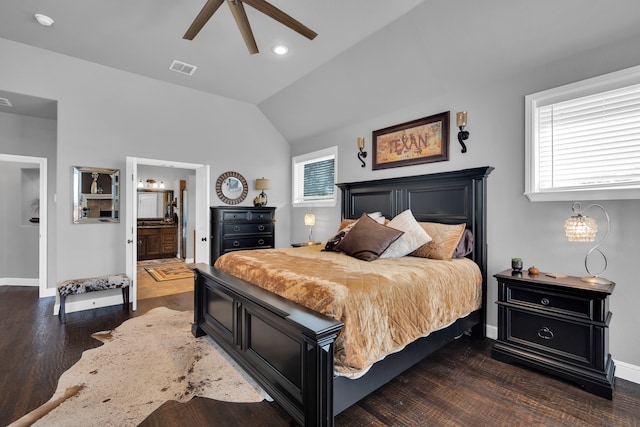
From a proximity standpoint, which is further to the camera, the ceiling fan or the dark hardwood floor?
the ceiling fan

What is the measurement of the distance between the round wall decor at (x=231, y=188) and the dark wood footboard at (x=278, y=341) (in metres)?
2.61

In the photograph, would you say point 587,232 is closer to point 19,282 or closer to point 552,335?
point 552,335

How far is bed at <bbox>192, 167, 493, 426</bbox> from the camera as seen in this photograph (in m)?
1.49

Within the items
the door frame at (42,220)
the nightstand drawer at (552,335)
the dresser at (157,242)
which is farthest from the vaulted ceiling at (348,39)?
the dresser at (157,242)

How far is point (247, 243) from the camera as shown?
202 inches

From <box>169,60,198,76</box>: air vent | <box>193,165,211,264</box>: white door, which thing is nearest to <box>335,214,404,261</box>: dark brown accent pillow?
<box>193,165,211,264</box>: white door

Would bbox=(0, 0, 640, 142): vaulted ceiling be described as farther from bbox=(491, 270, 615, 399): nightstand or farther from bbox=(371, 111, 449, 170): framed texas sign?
bbox=(491, 270, 615, 399): nightstand

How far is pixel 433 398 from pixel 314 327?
1260 millimetres

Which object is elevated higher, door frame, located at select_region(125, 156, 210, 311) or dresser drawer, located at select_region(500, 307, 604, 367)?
door frame, located at select_region(125, 156, 210, 311)

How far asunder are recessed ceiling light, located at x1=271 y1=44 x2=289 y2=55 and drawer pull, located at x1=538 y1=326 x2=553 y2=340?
12.7ft

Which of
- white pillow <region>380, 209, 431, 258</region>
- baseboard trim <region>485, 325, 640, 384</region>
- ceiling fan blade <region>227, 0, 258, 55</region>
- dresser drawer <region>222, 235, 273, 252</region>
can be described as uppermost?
ceiling fan blade <region>227, 0, 258, 55</region>

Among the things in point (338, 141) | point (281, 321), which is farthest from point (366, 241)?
point (338, 141)

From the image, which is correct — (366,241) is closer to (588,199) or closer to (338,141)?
(588,199)

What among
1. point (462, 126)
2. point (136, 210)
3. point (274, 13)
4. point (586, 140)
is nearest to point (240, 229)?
point (136, 210)
